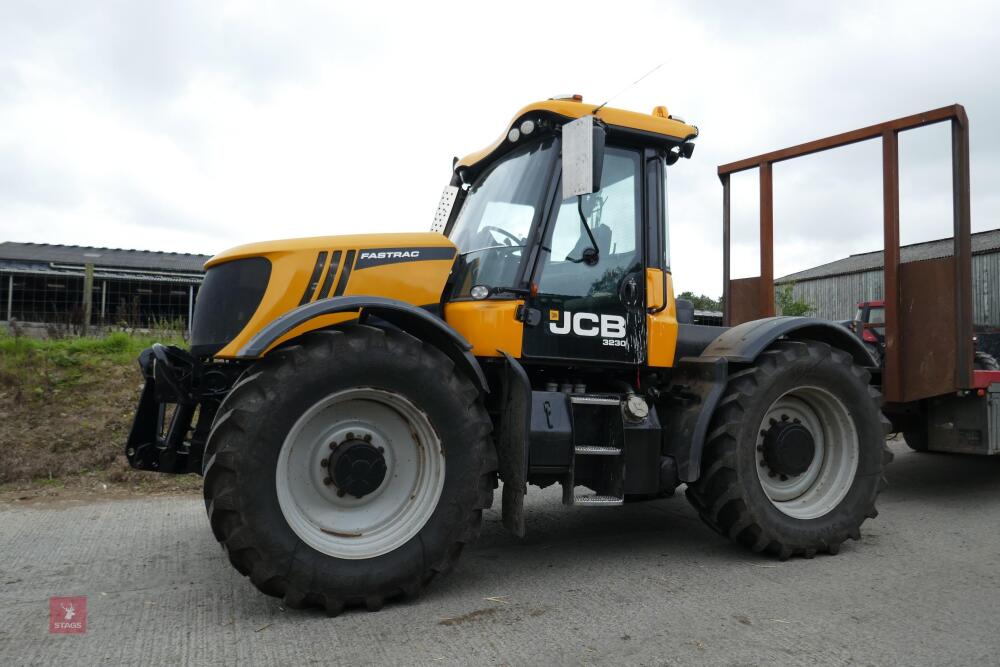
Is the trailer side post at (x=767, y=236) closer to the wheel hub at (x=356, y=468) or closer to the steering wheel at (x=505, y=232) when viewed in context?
the steering wheel at (x=505, y=232)

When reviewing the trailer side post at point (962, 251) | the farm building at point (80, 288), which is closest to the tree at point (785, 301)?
the trailer side post at point (962, 251)

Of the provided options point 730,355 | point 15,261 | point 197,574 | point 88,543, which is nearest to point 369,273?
point 197,574

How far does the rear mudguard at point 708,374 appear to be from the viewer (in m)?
4.28

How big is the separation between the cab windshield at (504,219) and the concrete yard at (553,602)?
171 cm

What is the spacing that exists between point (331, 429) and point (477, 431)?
0.73m

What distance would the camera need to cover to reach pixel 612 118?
4.38m

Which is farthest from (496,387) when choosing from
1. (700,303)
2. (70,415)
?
(700,303)

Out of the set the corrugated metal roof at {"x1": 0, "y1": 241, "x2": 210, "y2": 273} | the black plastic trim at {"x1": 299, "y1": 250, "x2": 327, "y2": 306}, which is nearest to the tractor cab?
the black plastic trim at {"x1": 299, "y1": 250, "x2": 327, "y2": 306}

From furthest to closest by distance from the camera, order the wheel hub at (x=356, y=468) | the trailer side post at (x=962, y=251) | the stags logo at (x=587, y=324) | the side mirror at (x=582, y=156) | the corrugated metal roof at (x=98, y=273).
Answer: the corrugated metal roof at (x=98, y=273)
the trailer side post at (x=962, y=251)
the stags logo at (x=587, y=324)
the side mirror at (x=582, y=156)
the wheel hub at (x=356, y=468)

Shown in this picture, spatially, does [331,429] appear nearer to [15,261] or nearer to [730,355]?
[730,355]

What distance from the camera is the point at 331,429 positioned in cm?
360

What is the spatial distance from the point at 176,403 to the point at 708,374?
10.2 ft

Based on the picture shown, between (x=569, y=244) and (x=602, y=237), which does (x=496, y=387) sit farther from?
(x=602, y=237)

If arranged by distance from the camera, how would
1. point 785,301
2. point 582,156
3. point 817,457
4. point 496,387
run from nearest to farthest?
1. point 582,156
2. point 496,387
3. point 817,457
4. point 785,301
